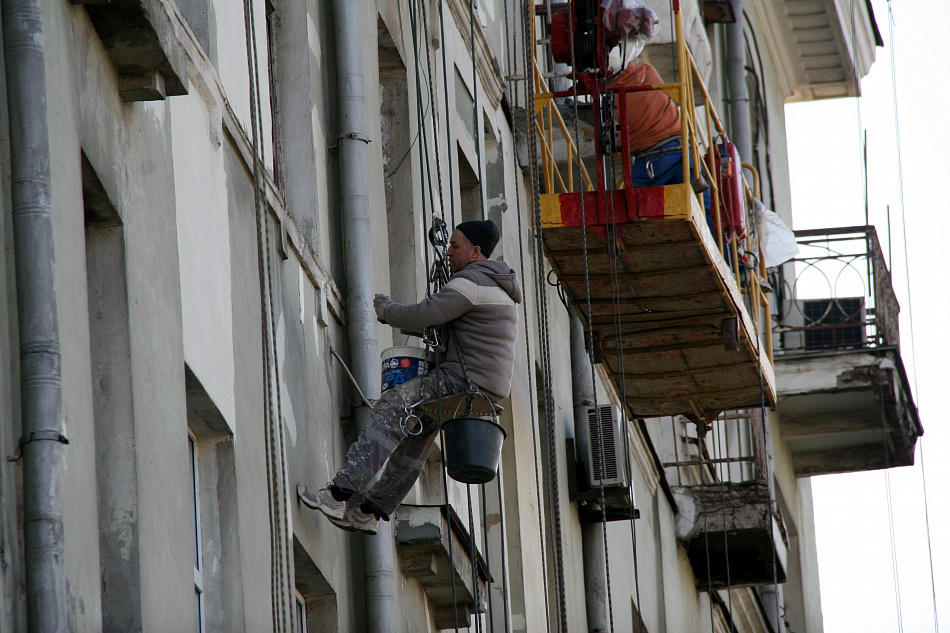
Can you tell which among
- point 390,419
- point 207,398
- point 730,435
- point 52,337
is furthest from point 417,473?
point 730,435

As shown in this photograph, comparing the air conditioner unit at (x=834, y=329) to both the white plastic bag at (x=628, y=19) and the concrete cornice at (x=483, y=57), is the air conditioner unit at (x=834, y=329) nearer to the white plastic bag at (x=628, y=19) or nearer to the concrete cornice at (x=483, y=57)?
the concrete cornice at (x=483, y=57)

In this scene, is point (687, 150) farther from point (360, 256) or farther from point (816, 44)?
point (816, 44)

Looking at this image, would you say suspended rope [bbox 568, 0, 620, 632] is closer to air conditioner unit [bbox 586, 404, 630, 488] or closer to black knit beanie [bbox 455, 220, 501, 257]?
air conditioner unit [bbox 586, 404, 630, 488]

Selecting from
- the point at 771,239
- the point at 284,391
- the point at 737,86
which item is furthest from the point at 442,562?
the point at 737,86

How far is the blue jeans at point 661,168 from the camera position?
14393 millimetres

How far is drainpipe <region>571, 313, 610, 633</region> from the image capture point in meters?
17.5

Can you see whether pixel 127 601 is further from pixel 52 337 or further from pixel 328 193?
pixel 328 193

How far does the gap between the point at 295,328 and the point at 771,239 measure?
30.3 feet

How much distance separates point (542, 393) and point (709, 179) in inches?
101

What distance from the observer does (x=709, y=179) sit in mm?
15500

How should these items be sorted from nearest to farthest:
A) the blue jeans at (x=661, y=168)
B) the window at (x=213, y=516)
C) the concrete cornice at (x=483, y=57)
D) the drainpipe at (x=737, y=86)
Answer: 1. the window at (x=213, y=516)
2. the blue jeans at (x=661, y=168)
3. the concrete cornice at (x=483, y=57)
4. the drainpipe at (x=737, y=86)

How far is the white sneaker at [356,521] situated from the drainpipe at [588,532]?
7.56m

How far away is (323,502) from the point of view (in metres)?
9.38

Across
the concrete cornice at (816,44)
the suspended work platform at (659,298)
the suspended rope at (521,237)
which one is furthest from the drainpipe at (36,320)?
the concrete cornice at (816,44)
